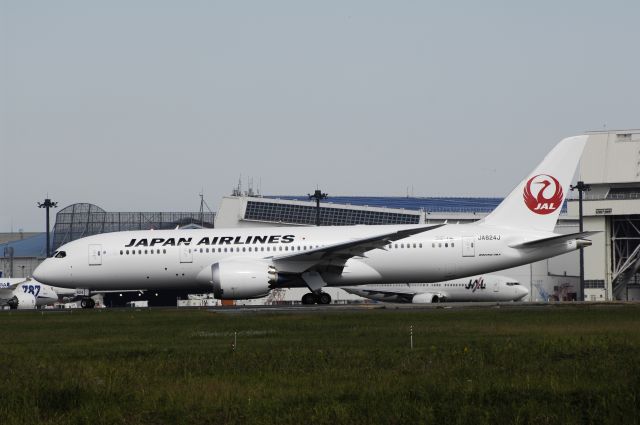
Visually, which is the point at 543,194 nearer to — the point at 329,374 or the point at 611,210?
the point at 329,374

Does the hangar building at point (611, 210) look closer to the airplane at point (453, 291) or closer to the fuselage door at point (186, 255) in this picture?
the airplane at point (453, 291)

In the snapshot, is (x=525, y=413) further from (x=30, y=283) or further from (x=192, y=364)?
(x=30, y=283)

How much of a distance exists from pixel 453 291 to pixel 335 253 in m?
29.8

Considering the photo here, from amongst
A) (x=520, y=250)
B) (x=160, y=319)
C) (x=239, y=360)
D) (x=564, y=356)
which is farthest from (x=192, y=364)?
(x=520, y=250)

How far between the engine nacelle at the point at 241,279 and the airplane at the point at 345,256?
2.81 feet

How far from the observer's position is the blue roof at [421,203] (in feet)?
386

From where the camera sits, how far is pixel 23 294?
219 feet

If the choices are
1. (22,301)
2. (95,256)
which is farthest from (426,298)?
(95,256)

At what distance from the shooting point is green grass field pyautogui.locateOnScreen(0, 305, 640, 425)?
1305 centimetres

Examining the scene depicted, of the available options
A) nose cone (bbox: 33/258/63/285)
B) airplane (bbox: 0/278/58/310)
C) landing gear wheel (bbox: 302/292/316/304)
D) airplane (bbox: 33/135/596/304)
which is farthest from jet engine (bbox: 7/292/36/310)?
landing gear wheel (bbox: 302/292/316/304)

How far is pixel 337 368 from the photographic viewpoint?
17.5 meters

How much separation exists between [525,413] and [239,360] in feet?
25.0

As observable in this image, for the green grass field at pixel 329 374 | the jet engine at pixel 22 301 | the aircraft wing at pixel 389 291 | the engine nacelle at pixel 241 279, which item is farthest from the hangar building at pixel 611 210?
the green grass field at pixel 329 374

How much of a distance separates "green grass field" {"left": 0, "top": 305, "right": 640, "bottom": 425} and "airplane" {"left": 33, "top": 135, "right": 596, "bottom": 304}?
1600cm
